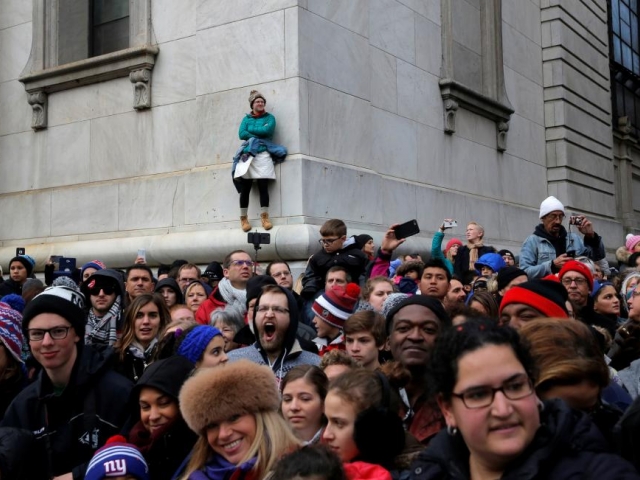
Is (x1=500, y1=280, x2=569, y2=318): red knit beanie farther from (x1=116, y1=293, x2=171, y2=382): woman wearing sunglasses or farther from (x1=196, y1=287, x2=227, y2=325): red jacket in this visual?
(x1=196, y1=287, x2=227, y2=325): red jacket

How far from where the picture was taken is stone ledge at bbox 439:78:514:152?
15.0 metres

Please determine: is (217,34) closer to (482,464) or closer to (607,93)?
(482,464)

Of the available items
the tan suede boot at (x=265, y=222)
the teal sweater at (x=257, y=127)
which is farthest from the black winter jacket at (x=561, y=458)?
the teal sweater at (x=257, y=127)

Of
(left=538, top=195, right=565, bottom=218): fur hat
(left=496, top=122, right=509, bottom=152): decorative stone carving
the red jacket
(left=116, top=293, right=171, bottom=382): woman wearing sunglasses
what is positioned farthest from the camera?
(left=496, top=122, right=509, bottom=152): decorative stone carving

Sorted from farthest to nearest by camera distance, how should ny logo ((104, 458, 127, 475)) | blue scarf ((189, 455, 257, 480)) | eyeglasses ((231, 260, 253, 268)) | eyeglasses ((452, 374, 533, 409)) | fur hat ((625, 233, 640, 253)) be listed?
fur hat ((625, 233, 640, 253)), eyeglasses ((231, 260, 253, 268)), ny logo ((104, 458, 127, 475)), blue scarf ((189, 455, 257, 480)), eyeglasses ((452, 374, 533, 409))

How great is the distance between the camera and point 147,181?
1296 centimetres

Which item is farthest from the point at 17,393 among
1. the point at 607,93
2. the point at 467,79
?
the point at 607,93

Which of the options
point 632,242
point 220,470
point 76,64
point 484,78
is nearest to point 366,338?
point 220,470

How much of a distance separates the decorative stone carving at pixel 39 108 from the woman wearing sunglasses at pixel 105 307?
8286 mm

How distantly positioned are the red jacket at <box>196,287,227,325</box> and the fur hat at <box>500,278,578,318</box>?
366 cm

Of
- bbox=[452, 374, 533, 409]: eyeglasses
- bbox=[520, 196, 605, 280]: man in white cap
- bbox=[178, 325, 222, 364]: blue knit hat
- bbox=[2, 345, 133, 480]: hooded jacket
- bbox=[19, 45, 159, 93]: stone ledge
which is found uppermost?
bbox=[19, 45, 159, 93]: stone ledge

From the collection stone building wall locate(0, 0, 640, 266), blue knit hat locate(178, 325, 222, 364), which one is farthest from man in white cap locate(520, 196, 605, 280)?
blue knit hat locate(178, 325, 222, 364)

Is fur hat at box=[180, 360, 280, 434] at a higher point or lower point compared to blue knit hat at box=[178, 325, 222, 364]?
lower

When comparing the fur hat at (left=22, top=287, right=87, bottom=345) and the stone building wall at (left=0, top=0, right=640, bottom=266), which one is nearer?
the fur hat at (left=22, top=287, right=87, bottom=345)
